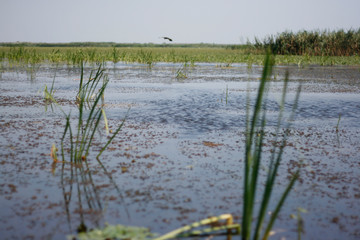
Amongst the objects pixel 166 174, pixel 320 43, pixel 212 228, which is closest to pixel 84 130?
pixel 166 174

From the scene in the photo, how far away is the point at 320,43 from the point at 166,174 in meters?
18.2

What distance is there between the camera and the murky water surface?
5.69ft

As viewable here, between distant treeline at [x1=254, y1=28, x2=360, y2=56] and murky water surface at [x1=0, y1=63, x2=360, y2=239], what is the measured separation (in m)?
15.2

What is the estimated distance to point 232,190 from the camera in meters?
2.10

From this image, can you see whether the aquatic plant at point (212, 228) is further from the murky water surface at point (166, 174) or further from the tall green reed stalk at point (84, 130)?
the tall green reed stalk at point (84, 130)

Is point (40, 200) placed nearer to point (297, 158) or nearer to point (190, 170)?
point (190, 170)

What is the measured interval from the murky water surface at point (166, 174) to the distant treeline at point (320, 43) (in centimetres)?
1515

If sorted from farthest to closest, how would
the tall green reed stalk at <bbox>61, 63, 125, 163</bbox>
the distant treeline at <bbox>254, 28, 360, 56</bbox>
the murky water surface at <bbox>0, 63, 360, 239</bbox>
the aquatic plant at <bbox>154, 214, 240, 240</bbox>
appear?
the distant treeline at <bbox>254, 28, 360, 56</bbox>
the tall green reed stalk at <bbox>61, 63, 125, 163</bbox>
the murky water surface at <bbox>0, 63, 360, 239</bbox>
the aquatic plant at <bbox>154, 214, 240, 240</bbox>

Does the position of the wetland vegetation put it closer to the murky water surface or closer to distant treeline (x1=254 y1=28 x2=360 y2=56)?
the murky water surface

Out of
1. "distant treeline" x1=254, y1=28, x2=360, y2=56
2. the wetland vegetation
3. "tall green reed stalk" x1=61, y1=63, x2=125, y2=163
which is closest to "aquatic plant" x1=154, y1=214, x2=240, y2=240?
the wetland vegetation

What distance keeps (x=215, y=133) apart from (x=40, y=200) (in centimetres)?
198

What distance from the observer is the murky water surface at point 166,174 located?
5.69ft

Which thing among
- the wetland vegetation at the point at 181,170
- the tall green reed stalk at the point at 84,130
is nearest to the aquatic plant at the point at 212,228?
the wetland vegetation at the point at 181,170

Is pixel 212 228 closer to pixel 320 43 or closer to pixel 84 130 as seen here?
pixel 84 130
